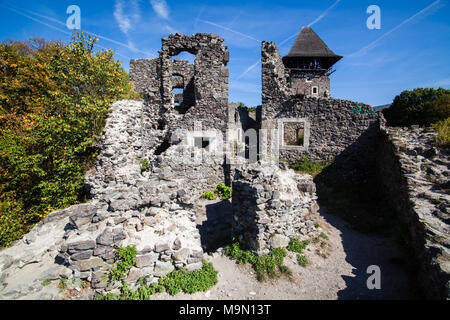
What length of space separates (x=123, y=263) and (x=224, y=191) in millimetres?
6710

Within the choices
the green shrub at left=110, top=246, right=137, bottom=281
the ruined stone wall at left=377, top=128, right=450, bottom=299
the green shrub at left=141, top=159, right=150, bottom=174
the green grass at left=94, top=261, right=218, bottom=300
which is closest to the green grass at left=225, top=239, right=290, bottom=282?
the green grass at left=94, top=261, right=218, bottom=300

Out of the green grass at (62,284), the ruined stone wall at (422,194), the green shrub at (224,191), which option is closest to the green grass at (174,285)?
the green grass at (62,284)

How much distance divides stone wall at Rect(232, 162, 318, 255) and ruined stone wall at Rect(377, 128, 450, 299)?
9.10 feet

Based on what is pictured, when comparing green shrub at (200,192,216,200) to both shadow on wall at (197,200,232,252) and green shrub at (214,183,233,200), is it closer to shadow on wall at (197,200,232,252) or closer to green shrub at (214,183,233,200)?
green shrub at (214,183,233,200)

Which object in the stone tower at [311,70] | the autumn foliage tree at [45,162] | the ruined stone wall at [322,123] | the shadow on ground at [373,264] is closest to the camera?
the shadow on ground at [373,264]

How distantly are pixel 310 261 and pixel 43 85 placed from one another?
692 inches

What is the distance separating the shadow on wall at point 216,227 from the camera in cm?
682

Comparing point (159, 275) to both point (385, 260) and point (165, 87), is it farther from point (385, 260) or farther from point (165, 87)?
point (165, 87)

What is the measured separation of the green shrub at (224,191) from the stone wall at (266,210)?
384 cm

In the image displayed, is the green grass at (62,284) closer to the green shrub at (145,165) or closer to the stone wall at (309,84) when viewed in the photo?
the green shrub at (145,165)

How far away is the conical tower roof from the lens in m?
25.6

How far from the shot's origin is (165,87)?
1248 centimetres
